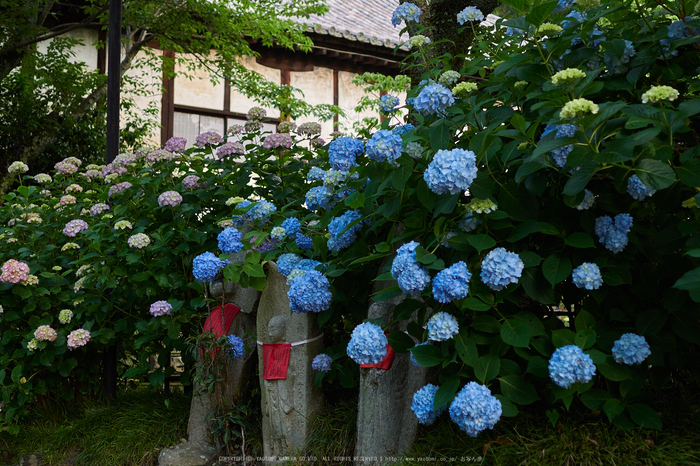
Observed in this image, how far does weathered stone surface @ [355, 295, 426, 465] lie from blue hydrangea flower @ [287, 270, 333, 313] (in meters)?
0.19

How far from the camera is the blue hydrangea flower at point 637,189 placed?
5.44ft

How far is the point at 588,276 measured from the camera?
175 cm

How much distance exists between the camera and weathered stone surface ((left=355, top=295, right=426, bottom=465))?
2.19m

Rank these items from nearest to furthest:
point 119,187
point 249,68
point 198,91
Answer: point 119,187, point 198,91, point 249,68

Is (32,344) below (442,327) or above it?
below

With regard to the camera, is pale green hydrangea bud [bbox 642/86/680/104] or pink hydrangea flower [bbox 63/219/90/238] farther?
pink hydrangea flower [bbox 63/219/90/238]

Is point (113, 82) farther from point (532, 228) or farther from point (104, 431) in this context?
point (532, 228)

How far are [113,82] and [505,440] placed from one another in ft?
11.1

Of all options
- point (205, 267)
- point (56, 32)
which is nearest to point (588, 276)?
point (205, 267)

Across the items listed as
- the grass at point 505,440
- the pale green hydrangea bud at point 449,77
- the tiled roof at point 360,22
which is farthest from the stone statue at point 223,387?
the tiled roof at point 360,22

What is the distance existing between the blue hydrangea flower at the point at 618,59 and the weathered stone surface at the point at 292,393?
153 centimetres

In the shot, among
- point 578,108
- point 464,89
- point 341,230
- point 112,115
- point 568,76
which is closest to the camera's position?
point 578,108

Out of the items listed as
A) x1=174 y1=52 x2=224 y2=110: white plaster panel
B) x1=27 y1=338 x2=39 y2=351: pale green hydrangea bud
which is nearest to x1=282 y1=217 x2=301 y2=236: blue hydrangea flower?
x1=27 y1=338 x2=39 y2=351: pale green hydrangea bud

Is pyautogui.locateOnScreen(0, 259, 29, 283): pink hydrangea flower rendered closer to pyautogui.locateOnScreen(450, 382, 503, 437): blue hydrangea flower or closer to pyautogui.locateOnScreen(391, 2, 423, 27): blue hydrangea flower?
pyautogui.locateOnScreen(391, 2, 423, 27): blue hydrangea flower
